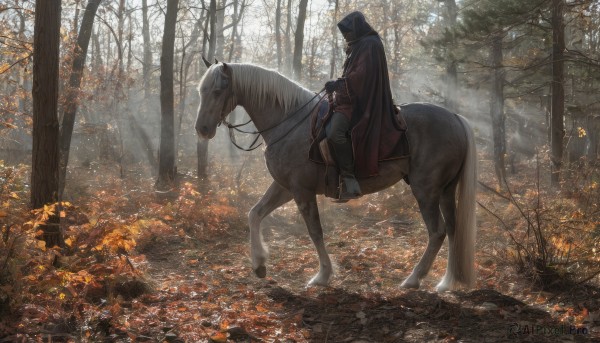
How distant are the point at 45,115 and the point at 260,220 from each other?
9.66 feet

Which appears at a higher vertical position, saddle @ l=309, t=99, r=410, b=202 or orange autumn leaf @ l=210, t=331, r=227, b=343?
saddle @ l=309, t=99, r=410, b=202

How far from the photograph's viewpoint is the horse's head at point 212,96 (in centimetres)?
674

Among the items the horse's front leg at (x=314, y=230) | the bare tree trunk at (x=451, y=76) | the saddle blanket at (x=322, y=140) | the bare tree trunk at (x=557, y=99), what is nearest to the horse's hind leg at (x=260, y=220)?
the horse's front leg at (x=314, y=230)

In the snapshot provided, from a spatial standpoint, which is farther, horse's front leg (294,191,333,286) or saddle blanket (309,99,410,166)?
horse's front leg (294,191,333,286)

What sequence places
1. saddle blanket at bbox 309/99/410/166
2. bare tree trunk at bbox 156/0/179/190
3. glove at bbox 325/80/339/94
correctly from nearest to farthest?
saddle blanket at bbox 309/99/410/166
glove at bbox 325/80/339/94
bare tree trunk at bbox 156/0/179/190

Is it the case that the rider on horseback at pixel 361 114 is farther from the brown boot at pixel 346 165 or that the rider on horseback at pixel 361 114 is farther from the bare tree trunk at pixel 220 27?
the bare tree trunk at pixel 220 27

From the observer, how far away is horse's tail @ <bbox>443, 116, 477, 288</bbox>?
239 inches

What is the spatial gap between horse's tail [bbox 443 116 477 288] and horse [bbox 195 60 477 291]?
11 mm

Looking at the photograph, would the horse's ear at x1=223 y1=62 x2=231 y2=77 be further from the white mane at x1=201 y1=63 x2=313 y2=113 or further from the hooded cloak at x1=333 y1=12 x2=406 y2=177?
the hooded cloak at x1=333 y1=12 x2=406 y2=177

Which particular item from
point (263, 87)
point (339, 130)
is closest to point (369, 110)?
point (339, 130)

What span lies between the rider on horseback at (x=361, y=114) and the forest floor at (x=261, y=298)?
1.56 meters

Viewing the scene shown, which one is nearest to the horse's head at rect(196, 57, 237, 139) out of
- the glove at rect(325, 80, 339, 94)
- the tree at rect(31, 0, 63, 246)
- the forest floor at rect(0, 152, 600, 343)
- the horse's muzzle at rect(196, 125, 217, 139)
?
the horse's muzzle at rect(196, 125, 217, 139)

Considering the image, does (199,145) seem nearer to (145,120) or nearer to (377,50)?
(377,50)

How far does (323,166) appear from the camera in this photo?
6.63 metres
